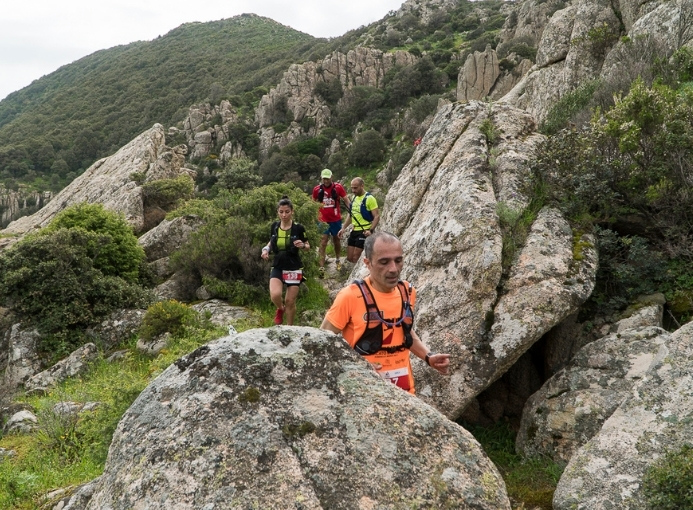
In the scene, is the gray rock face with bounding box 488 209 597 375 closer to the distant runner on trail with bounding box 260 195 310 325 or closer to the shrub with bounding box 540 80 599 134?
the distant runner on trail with bounding box 260 195 310 325

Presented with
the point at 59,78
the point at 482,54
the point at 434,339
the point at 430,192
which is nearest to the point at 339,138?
the point at 482,54

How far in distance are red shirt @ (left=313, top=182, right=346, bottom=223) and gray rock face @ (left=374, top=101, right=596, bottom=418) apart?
Result: 11.0 ft

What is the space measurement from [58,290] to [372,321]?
9546 mm

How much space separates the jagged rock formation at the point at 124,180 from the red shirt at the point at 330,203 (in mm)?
9421

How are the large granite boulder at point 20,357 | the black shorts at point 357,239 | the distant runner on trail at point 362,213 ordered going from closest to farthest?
the large granite boulder at point 20,357
the distant runner on trail at point 362,213
the black shorts at point 357,239

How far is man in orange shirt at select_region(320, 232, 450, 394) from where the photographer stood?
3.59 m

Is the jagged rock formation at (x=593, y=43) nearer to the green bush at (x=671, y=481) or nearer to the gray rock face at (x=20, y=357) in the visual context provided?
the green bush at (x=671, y=481)

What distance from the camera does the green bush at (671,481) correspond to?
292cm

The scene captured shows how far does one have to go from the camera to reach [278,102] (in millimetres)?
54406

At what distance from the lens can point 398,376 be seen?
3.70 meters

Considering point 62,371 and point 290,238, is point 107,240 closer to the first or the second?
point 62,371

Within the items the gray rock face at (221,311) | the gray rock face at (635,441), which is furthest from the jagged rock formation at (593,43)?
the gray rock face at (221,311)

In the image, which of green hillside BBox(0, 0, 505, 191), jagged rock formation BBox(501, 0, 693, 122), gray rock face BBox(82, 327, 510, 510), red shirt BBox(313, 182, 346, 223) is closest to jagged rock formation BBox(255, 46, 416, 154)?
green hillside BBox(0, 0, 505, 191)

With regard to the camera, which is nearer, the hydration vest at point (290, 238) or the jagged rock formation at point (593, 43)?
the hydration vest at point (290, 238)
